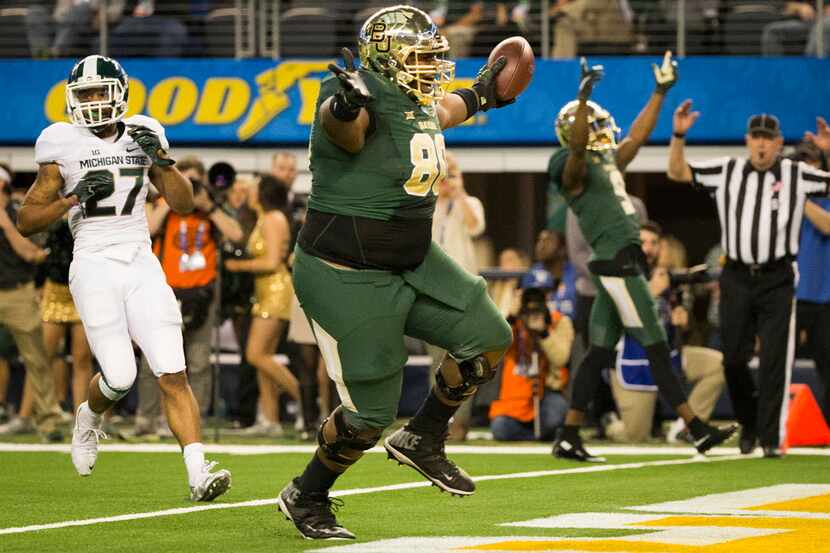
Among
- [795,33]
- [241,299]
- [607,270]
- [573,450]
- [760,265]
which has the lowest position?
[573,450]

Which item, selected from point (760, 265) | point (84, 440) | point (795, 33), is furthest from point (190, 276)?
point (795, 33)

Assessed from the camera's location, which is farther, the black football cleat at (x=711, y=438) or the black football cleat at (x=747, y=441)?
the black football cleat at (x=747, y=441)

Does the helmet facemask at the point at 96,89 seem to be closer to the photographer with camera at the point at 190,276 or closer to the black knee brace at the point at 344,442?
the black knee brace at the point at 344,442

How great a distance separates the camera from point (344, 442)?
6289 millimetres

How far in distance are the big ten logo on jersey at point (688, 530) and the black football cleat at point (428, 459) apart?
0.83ft

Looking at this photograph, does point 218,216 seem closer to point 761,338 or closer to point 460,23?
point 761,338

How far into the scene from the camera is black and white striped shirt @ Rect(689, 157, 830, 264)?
34.6ft

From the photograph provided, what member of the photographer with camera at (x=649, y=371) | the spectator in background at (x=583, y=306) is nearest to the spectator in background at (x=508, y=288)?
the spectator in background at (x=583, y=306)

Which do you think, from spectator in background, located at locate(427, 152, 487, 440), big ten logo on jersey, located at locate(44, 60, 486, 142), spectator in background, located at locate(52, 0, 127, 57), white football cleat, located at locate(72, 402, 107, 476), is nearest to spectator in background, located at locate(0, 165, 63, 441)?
spectator in background, located at locate(427, 152, 487, 440)

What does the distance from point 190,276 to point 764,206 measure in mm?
3929

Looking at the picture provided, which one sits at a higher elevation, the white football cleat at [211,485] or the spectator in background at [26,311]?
the white football cleat at [211,485]

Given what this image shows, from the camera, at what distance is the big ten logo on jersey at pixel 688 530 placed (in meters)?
5.78

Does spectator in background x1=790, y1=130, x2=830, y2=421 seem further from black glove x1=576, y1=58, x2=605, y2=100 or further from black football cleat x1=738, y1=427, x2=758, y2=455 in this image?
black glove x1=576, y1=58, x2=605, y2=100

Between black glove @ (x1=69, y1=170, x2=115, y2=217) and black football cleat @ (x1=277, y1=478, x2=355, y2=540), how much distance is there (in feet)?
6.81
